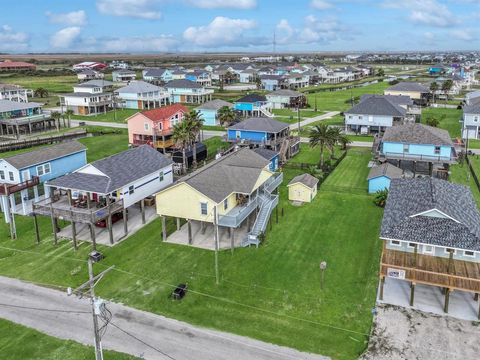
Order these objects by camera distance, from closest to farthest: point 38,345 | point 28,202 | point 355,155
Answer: point 38,345 → point 28,202 → point 355,155

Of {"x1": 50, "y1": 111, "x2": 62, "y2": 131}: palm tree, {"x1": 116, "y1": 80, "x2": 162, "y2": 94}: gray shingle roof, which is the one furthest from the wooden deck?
{"x1": 116, "y1": 80, "x2": 162, "y2": 94}: gray shingle roof

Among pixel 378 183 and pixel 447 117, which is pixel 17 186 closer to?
pixel 378 183

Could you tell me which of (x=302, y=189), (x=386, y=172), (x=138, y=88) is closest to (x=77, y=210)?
(x=302, y=189)

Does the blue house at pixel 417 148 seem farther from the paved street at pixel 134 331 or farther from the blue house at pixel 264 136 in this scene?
the paved street at pixel 134 331

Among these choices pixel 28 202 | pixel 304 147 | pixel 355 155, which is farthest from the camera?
pixel 304 147

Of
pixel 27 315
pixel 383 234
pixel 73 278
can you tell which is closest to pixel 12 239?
pixel 73 278

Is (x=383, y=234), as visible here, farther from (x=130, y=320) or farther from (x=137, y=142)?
(x=137, y=142)

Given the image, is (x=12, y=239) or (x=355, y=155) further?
(x=355, y=155)
